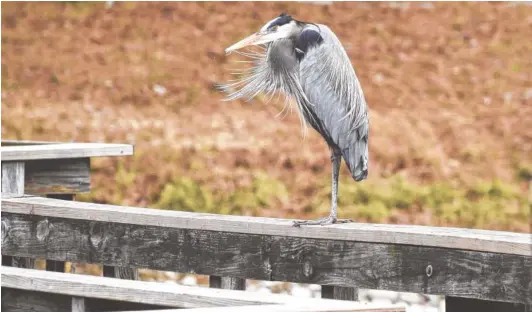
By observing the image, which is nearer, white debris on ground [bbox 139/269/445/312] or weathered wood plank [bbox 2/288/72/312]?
weathered wood plank [bbox 2/288/72/312]

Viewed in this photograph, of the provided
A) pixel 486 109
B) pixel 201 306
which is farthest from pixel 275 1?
pixel 201 306

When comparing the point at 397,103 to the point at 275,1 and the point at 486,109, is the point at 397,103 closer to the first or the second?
the point at 486,109

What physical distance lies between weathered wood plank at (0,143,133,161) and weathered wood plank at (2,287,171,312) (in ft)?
4.85

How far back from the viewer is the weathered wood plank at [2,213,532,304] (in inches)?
132

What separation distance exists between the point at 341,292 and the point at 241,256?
1.24ft

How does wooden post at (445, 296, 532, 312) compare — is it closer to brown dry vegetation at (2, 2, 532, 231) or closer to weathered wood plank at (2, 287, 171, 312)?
weathered wood plank at (2, 287, 171, 312)

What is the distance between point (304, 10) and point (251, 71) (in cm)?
995

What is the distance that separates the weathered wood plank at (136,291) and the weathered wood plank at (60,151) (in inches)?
A: 57.7

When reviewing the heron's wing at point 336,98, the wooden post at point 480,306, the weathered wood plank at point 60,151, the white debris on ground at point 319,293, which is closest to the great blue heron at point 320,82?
the heron's wing at point 336,98

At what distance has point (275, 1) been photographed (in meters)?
14.9

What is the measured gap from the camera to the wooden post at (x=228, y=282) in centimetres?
388

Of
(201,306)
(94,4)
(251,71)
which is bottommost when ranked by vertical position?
(201,306)

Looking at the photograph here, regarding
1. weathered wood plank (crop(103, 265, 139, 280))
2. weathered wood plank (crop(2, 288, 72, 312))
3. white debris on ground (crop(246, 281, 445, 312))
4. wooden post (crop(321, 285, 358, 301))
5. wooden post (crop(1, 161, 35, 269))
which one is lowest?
white debris on ground (crop(246, 281, 445, 312))

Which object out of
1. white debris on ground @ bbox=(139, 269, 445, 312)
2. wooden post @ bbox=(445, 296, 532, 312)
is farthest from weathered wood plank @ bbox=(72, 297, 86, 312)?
white debris on ground @ bbox=(139, 269, 445, 312)
